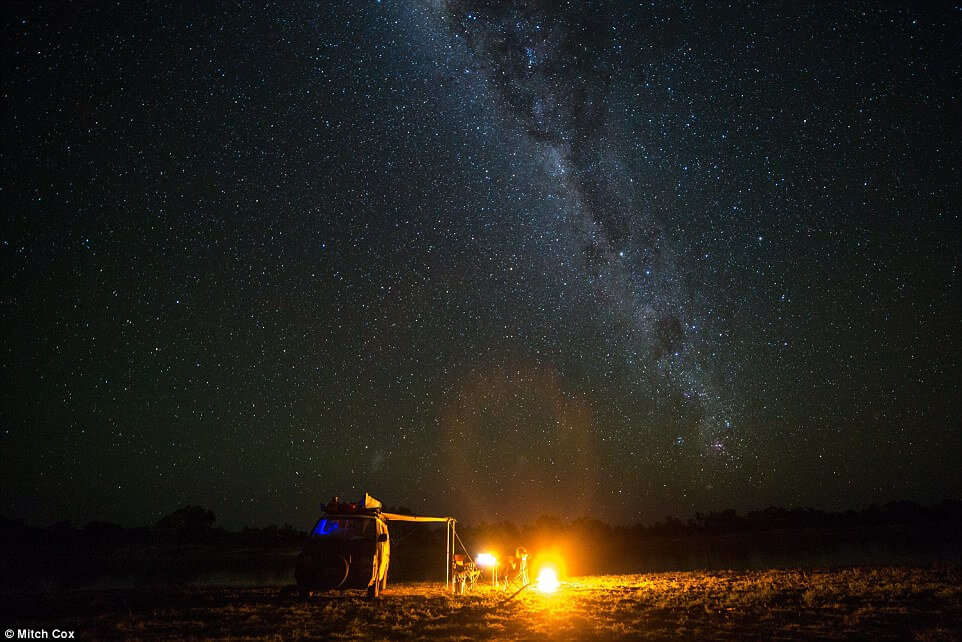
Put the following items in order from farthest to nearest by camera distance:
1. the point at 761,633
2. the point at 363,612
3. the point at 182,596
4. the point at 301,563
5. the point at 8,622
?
1. the point at 182,596
2. the point at 301,563
3. the point at 363,612
4. the point at 8,622
5. the point at 761,633

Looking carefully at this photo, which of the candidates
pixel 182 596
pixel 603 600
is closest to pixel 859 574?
pixel 603 600

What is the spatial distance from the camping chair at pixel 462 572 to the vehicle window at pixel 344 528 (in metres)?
3.37

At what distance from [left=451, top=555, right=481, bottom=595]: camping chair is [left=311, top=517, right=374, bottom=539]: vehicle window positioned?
3368 millimetres

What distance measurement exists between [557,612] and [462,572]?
5.74m

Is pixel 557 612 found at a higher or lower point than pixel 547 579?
lower

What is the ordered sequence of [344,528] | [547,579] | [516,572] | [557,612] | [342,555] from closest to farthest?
[557,612] → [342,555] → [344,528] → [547,579] → [516,572]

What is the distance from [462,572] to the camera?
667 inches

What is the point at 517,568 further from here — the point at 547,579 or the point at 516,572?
the point at 547,579

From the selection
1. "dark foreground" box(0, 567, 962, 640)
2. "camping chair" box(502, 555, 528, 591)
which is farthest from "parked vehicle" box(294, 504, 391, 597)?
"camping chair" box(502, 555, 528, 591)

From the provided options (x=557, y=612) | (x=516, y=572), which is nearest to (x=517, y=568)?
(x=516, y=572)

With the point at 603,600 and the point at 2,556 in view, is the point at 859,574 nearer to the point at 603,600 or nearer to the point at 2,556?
the point at 603,600

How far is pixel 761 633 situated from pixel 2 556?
7876 cm

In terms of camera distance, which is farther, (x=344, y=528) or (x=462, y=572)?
(x=462, y=572)

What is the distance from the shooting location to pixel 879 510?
9138cm
